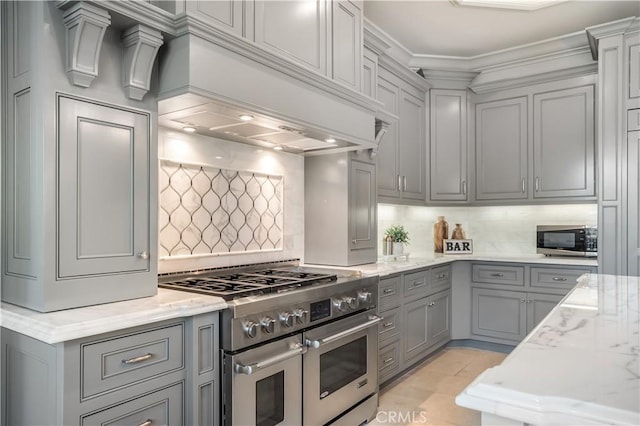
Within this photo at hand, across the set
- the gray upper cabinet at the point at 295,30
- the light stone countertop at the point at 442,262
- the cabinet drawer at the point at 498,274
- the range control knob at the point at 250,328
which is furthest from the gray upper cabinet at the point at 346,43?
the cabinet drawer at the point at 498,274

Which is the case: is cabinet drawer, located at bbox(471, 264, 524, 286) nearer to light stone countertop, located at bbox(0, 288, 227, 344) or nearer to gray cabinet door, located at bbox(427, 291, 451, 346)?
gray cabinet door, located at bbox(427, 291, 451, 346)

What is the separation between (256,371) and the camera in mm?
1977

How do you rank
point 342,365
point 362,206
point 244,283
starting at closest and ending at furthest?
point 244,283, point 342,365, point 362,206

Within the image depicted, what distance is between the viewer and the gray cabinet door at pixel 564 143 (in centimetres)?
399

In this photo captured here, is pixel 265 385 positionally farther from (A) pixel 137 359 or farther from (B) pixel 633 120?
(B) pixel 633 120

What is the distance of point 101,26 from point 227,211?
133 cm

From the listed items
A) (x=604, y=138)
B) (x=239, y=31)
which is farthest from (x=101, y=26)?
(x=604, y=138)

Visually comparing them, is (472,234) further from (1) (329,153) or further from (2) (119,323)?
(2) (119,323)

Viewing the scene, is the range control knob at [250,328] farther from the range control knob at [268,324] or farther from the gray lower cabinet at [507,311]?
the gray lower cabinet at [507,311]

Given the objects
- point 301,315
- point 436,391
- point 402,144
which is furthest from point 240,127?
point 436,391

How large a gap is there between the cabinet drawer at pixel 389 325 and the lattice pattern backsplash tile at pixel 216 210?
0.91 meters

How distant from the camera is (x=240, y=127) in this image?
2455mm

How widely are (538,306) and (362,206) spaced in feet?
6.18

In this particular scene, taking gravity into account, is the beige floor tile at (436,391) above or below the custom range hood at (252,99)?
below
